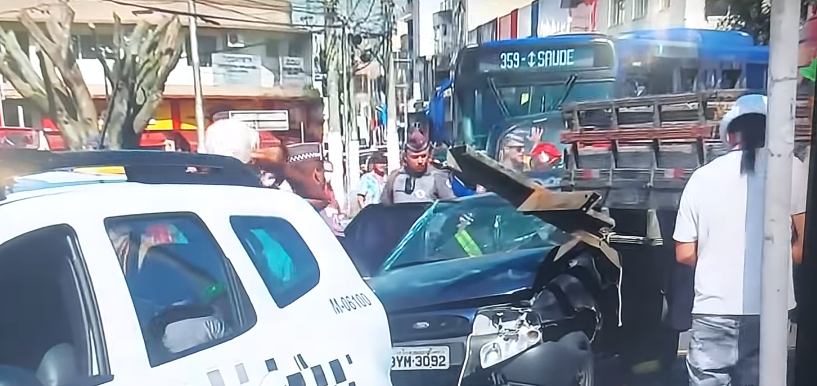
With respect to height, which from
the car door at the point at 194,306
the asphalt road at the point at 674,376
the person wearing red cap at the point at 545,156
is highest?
the person wearing red cap at the point at 545,156

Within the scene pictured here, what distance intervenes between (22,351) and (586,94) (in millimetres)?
1679

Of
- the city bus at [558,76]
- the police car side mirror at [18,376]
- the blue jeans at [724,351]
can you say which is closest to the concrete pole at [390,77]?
the city bus at [558,76]

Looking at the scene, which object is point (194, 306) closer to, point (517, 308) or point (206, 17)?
point (206, 17)

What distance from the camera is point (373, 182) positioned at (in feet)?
6.42

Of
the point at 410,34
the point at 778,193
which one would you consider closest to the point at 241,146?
the point at 410,34

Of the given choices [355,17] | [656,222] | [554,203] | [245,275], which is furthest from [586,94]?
[245,275]

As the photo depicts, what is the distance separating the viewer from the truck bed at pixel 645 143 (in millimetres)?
2061

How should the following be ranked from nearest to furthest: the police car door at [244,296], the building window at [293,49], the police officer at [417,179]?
the police car door at [244,296] → the building window at [293,49] → the police officer at [417,179]

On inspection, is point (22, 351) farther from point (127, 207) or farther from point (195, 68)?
point (195, 68)

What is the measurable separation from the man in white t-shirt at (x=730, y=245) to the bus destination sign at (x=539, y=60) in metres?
0.50

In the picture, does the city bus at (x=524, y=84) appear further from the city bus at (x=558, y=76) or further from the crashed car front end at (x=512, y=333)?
the crashed car front end at (x=512, y=333)

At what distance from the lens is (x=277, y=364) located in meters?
1.86

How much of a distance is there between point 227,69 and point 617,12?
113cm

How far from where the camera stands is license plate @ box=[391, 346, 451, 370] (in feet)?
6.67
